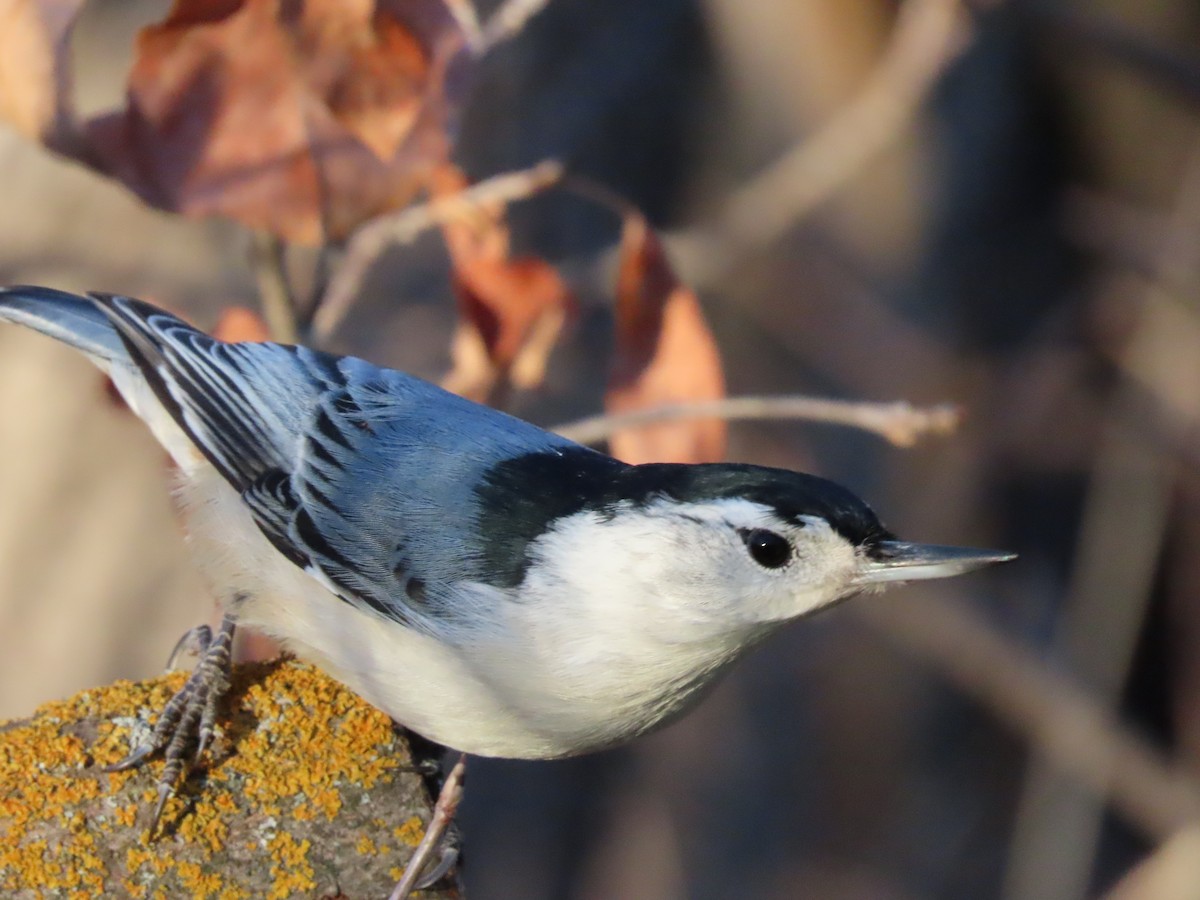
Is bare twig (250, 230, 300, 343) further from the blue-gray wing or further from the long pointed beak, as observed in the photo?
the long pointed beak

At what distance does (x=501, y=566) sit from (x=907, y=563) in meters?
0.48

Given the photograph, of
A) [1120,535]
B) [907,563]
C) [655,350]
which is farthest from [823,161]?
[907,563]

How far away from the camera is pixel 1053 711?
348cm

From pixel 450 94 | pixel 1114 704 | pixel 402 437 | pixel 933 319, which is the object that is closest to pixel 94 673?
pixel 402 437

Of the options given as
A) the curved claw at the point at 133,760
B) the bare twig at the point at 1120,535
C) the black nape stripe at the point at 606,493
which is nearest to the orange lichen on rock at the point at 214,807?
the curved claw at the point at 133,760

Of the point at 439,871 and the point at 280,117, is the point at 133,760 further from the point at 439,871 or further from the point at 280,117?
the point at 280,117

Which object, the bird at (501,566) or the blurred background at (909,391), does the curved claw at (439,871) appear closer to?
the bird at (501,566)

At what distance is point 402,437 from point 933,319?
2430 mm

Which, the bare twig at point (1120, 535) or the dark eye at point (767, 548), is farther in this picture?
the bare twig at point (1120, 535)

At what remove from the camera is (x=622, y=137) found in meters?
3.78

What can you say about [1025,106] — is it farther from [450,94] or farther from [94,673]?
[94,673]

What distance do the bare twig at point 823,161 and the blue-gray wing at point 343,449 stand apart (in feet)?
5.32

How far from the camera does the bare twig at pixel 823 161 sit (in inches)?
120

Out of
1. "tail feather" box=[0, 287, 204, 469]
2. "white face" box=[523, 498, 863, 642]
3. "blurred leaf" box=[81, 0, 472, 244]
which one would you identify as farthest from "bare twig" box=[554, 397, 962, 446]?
"tail feather" box=[0, 287, 204, 469]
